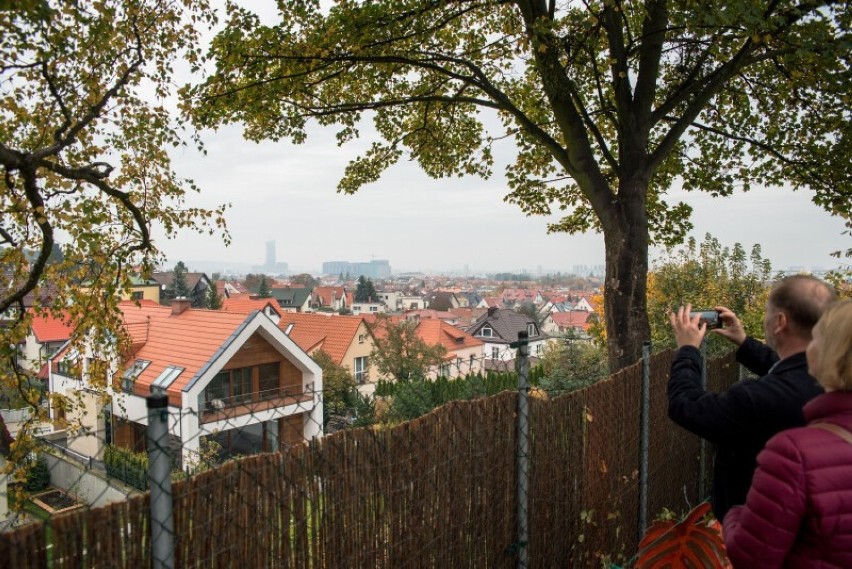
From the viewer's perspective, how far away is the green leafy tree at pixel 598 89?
5594 millimetres

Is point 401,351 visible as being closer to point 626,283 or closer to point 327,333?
point 327,333

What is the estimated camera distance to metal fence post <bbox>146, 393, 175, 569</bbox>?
1.69 meters

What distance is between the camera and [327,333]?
3150 centimetres

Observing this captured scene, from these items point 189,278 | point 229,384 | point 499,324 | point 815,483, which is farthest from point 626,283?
point 189,278

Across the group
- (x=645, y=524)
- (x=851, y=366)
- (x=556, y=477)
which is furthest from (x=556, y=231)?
(x=851, y=366)

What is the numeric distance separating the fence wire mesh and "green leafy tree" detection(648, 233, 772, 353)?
945cm

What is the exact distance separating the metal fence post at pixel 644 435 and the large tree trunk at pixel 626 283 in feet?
5.19

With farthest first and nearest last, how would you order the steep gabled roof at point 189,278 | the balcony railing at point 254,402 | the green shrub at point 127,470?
the steep gabled roof at point 189,278, the green shrub at point 127,470, the balcony railing at point 254,402

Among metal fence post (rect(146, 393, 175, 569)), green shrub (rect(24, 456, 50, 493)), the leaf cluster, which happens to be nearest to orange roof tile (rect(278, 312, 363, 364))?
green shrub (rect(24, 456, 50, 493))

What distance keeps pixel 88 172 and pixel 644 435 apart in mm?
5578

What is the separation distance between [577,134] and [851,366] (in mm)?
5143

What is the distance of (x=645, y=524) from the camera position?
440cm

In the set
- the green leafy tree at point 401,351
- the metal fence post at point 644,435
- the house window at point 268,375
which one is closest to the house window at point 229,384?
the house window at point 268,375

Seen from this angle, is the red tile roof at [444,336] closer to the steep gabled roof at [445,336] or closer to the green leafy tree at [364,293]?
the steep gabled roof at [445,336]
